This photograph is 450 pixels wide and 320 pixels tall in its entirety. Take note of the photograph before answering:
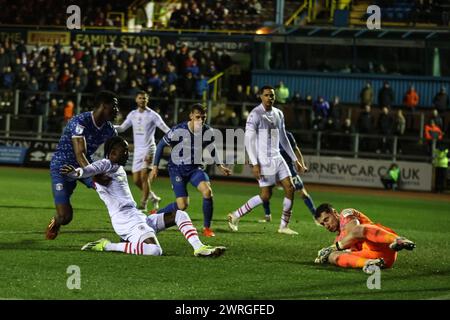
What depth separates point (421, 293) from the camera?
1055cm

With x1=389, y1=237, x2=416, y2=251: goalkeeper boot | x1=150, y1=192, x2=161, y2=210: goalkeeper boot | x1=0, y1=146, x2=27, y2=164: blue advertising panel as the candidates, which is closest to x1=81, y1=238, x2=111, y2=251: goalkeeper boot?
x1=389, y1=237, x2=416, y2=251: goalkeeper boot

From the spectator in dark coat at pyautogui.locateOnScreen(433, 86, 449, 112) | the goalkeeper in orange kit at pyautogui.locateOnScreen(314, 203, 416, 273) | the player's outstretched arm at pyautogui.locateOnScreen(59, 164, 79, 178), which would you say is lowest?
the goalkeeper in orange kit at pyautogui.locateOnScreen(314, 203, 416, 273)

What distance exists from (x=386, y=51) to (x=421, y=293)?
29551mm

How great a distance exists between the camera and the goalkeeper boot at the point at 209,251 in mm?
12609

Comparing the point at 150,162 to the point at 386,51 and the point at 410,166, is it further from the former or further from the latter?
the point at 386,51

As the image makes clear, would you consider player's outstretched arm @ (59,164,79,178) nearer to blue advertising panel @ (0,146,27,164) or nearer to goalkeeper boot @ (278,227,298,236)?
goalkeeper boot @ (278,227,298,236)

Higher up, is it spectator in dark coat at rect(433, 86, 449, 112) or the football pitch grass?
spectator in dark coat at rect(433, 86, 449, 112)

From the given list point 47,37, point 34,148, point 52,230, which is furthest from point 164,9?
point 52,230

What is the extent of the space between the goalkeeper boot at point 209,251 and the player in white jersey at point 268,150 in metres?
4.20

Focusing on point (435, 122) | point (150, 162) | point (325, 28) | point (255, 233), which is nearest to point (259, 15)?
point (325, 28)

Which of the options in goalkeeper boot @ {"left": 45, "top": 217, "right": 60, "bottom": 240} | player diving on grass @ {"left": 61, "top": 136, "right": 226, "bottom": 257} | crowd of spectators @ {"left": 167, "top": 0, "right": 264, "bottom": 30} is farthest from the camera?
crowd of spectators @ {"left": 167, "top": 0, "right": 264, "bottom": 30}

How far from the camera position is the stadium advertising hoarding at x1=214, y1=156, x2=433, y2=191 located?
3256 cm

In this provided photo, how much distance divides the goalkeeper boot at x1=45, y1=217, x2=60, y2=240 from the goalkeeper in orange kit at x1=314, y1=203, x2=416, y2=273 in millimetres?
3965

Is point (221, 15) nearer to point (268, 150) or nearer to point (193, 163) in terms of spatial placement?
point (268, 150)
